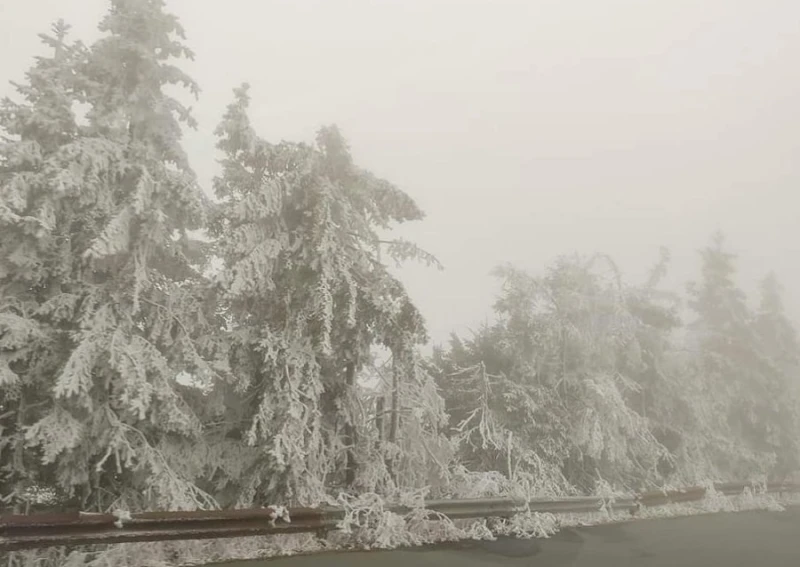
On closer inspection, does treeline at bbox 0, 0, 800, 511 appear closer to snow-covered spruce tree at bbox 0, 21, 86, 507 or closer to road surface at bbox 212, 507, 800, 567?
snow-covered spruce tree at bbox 0, 21, 86, 507

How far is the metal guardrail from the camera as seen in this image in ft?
21.7

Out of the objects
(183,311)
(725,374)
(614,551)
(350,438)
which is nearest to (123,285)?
(183,311)

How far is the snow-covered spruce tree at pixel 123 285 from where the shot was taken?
9188 mm

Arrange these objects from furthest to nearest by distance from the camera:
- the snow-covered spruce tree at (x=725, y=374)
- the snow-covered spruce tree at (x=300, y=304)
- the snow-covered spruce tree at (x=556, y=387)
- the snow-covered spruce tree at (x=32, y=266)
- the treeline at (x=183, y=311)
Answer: the snow-covered spruce tree at (x=725, y=374), the snow-covered spruce tree at (x=556, y=387), the snow-covered spruce tree at (x=300, y=304), the treeline at (x=183, y=311), the snow-covered spruce tree at (x=32, y=266)

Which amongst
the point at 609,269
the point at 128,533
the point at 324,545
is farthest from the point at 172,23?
the point at 609,269

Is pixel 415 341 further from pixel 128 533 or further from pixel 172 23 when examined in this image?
pixel 172 23

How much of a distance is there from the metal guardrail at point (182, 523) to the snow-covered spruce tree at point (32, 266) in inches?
121

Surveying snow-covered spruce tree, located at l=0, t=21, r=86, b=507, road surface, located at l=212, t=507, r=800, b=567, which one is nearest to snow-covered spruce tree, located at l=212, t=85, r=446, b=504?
road surface, located at l=212, t=507, r=800, b=567

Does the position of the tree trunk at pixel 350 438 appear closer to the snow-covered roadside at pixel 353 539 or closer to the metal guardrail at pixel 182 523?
the snow-covered roadside at pixel 353 539

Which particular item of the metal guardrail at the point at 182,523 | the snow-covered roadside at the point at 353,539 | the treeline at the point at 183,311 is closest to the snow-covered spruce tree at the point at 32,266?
the treeline at the point at 183,311

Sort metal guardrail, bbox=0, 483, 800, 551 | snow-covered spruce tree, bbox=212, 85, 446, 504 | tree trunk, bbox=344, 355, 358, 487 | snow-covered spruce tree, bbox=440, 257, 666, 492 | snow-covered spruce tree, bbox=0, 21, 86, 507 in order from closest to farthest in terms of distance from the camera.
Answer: metal guardrail, bbox=0, 483, 800, 551, snow-covered spruce tree, bbox=0, 21, 86, 507, snow-covered spruce tree, bbox=212, 85, 446, 504, tree trunk, bbox=344, 355, 358, 487, snow-covered spruce tree, bbox=440, 257, 666, 492

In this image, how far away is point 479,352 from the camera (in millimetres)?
18875

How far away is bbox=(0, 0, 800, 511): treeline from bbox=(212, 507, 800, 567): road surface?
2.17 meters

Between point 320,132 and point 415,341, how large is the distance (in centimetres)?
534
